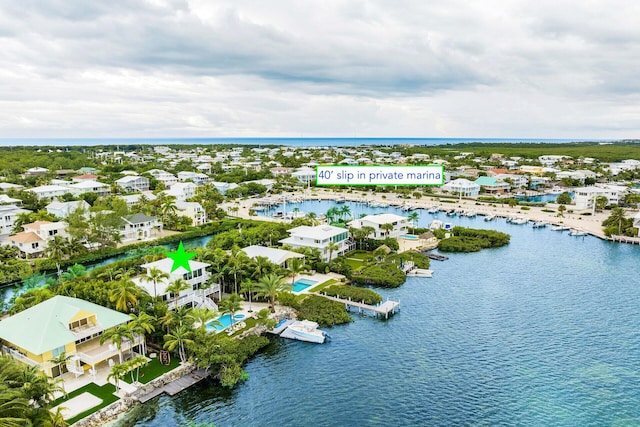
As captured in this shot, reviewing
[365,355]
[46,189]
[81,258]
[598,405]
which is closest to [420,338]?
[365,355]

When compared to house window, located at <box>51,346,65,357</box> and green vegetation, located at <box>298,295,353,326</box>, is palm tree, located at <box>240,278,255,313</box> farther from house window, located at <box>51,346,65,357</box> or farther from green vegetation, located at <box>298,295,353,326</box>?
house window, located at <box>51,346,65,357</box>

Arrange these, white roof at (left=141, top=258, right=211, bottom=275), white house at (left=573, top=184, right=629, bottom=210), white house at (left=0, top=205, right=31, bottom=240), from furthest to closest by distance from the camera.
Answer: white house at (left=573, top=184, right=629, bottom=210) < white house at (left=0, top=205, right=31, bottom=240) < white roof at (left=141, top=258, right=211, bottom=275)

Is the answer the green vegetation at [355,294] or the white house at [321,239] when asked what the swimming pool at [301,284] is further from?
the white house at [321,239]

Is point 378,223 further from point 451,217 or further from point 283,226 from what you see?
point 451,217

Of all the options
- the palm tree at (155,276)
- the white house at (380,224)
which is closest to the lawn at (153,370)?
the palm tree at (155,276)

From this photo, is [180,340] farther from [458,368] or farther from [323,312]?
[458,368]

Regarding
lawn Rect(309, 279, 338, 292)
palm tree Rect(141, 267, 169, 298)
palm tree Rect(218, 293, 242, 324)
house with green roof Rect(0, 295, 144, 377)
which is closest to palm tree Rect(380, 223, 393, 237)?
lawn Rect(309, 279, 338, 292)
